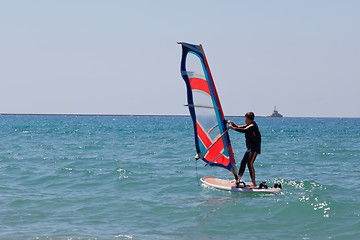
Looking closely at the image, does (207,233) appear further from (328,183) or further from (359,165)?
(359,165)

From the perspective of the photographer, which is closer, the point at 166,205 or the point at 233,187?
the point at 166,205

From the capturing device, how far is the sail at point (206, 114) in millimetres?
10398

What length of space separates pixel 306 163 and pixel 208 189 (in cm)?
737

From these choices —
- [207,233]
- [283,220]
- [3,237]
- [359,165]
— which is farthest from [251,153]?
[359,165]

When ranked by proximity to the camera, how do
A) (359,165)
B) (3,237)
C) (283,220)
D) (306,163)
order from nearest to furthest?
(3,237) < (283,220) < (359,165) < (306,163)

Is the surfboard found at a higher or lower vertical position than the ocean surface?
higher

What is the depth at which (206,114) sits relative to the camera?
10750 mm

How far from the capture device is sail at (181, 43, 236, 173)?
10.4 metres

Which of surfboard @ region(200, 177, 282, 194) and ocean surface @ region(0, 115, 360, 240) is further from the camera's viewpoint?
surfboard @ region(200, 177, 282, 194)

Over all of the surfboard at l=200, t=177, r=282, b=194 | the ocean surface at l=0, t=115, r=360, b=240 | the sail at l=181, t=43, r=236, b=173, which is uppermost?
the sail at l=181, t=43, r=236, b=173

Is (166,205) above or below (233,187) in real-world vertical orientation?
below

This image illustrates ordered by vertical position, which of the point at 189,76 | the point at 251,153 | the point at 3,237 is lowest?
the point at 3,237

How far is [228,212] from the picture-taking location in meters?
9.10

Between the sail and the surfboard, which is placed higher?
the sail
